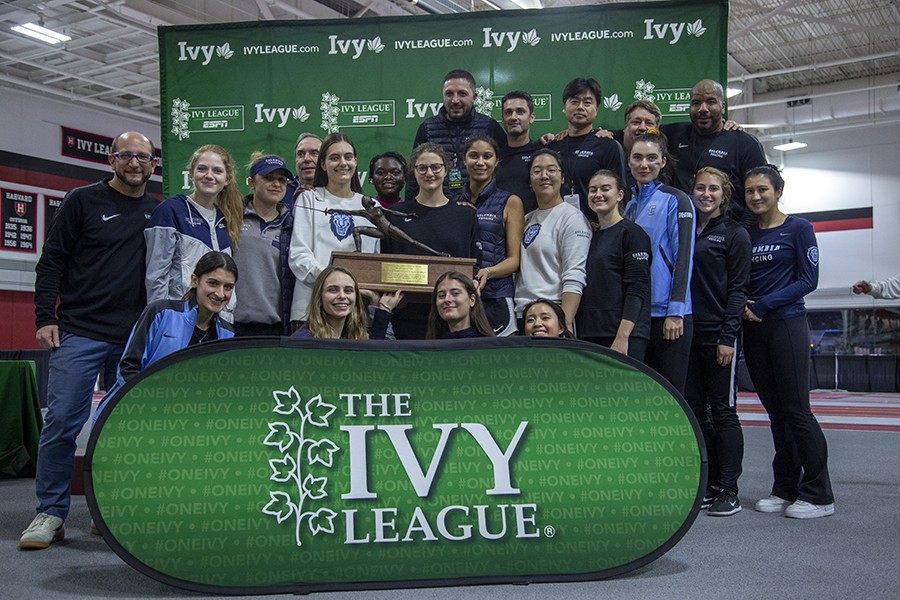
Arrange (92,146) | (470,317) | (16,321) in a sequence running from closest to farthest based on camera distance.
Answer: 1. (470,317)
2. (16,321)
3. (92,146)

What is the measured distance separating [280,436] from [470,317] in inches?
41.6

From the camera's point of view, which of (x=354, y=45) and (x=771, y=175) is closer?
(x=771, y=175)

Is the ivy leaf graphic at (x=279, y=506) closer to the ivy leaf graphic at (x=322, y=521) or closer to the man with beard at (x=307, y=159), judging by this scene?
the ivy leaf graphic at (x=322, y=521)

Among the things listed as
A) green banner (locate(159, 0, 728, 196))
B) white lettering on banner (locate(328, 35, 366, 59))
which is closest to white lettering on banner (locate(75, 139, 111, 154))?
green banner (locate(159, 0, 728, 196))

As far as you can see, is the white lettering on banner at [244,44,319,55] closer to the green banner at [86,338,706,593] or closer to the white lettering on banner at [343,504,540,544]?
the green banner at [86,338,706,593]

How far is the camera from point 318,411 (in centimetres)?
202

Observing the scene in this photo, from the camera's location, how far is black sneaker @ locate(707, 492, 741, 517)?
3.22 metres

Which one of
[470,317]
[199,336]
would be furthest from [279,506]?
[470,317]

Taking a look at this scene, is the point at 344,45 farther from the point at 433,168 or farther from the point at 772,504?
the point at 772,504

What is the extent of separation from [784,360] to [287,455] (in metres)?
2.21

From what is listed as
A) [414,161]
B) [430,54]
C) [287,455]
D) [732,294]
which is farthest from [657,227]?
[430,54]

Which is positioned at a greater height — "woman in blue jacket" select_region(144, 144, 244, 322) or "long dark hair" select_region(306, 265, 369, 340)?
"woman in blue jacket" select_region(144, 144, 244, 322)

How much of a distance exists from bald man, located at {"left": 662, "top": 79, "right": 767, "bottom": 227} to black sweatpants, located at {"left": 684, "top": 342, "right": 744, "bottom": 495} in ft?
2.34

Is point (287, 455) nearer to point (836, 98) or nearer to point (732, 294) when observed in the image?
point (732, 294)
